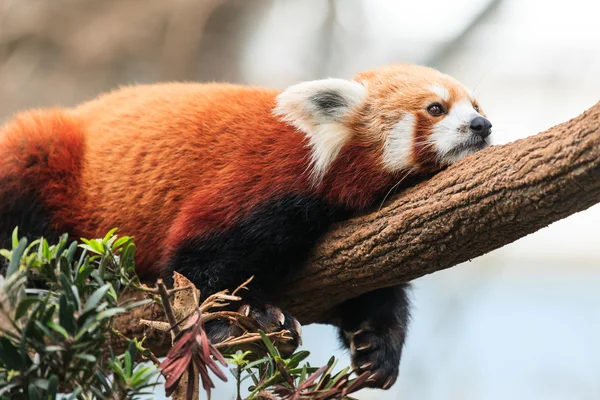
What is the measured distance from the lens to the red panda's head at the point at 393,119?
7.69ft

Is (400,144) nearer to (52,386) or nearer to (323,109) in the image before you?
(323,109)

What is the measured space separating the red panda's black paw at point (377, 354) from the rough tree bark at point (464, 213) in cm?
33

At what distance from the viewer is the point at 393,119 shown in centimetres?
248

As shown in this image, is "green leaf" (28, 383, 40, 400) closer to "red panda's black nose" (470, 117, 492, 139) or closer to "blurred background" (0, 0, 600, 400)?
"red panda's black nose" (470, 117, 492, 139)

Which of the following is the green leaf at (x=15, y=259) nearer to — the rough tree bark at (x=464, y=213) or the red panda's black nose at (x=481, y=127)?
the rough tree bark at (x=464, y=213)

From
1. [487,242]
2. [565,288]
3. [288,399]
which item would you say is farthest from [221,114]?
[565,288]

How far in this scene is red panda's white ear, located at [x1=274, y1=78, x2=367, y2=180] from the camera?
2469 mm

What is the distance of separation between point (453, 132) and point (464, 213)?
0.54 m

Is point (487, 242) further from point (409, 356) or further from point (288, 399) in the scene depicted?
point (409, 356)

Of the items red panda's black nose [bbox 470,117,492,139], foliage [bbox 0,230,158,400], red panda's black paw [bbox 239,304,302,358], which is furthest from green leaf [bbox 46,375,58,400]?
red panda's black nose [bbox 470,117,492,139]

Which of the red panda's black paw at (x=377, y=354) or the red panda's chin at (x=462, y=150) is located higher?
the red panda's chin at (x=462, y=150)

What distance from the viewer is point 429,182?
2156 mm

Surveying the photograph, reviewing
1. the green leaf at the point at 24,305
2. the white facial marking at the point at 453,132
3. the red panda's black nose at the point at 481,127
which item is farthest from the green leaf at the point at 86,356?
the red panda's black nose at the point at 481,127

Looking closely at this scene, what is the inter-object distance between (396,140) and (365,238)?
1.49 feet
